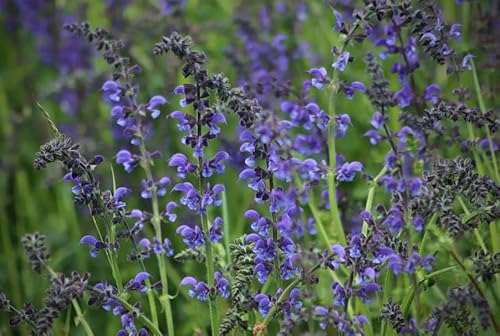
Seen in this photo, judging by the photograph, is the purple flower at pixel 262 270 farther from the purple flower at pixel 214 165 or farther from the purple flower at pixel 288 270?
the purple flower at pixel 214 165

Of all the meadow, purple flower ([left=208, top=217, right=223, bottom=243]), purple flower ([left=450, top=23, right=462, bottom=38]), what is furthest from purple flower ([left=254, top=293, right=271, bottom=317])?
purple flower ([left=450, top=23, right=462, bottom=38])

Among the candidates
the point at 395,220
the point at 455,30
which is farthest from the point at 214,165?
the point at 455,30

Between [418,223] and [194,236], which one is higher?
[194,236]

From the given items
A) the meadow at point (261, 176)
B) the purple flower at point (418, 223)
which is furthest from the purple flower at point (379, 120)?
the purple flower at point (418, 223)

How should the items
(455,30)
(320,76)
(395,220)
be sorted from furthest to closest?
(455,30) → (320,76) → (395,220)

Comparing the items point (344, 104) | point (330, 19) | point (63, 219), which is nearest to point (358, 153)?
point (344, 104)

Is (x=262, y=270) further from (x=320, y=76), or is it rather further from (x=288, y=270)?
(x=320, y=76)

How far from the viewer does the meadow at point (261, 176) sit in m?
2.82

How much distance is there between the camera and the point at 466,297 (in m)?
2.54

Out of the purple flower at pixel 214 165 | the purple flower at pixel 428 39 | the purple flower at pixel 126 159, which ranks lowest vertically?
the purple flower at pixel 214 165

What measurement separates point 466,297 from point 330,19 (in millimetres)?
4327

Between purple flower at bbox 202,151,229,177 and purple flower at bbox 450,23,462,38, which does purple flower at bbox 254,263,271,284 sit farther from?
purple flower at bbox 450,23,462,38

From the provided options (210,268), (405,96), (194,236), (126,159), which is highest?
(405,96)

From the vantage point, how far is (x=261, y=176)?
2939mm
